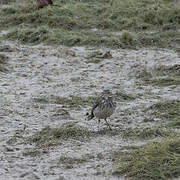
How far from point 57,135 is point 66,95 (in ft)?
8.87

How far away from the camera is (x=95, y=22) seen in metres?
15.4

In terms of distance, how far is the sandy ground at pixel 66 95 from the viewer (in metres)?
6.02

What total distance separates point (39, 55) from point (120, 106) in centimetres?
437

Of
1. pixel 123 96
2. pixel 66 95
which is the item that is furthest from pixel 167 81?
pixel 66 95

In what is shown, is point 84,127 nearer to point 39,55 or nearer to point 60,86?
point 60,86

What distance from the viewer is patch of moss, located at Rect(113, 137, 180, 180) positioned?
5.49 meters

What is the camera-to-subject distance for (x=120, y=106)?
8.95m

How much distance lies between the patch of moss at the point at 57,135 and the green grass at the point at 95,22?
6.41 metres

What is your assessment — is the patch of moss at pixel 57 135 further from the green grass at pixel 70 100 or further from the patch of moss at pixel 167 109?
the green grass at pixel 70 100

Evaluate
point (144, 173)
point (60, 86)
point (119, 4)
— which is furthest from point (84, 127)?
point (119, 4)

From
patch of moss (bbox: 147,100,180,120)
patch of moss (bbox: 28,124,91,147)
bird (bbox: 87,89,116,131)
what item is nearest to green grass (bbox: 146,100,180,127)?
patch of moss (bbox: 147,100,180,120)

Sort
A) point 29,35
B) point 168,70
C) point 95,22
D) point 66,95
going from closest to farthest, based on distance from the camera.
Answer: point 66,95, point 168,70, point 29,35, point 95,22

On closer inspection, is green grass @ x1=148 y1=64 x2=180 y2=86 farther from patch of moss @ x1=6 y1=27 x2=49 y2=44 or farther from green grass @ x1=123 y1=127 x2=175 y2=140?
patch of moss @ x1=6 y1=27 x2=49 y2=44

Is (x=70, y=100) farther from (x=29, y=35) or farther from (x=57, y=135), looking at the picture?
(x=29, y=35)
